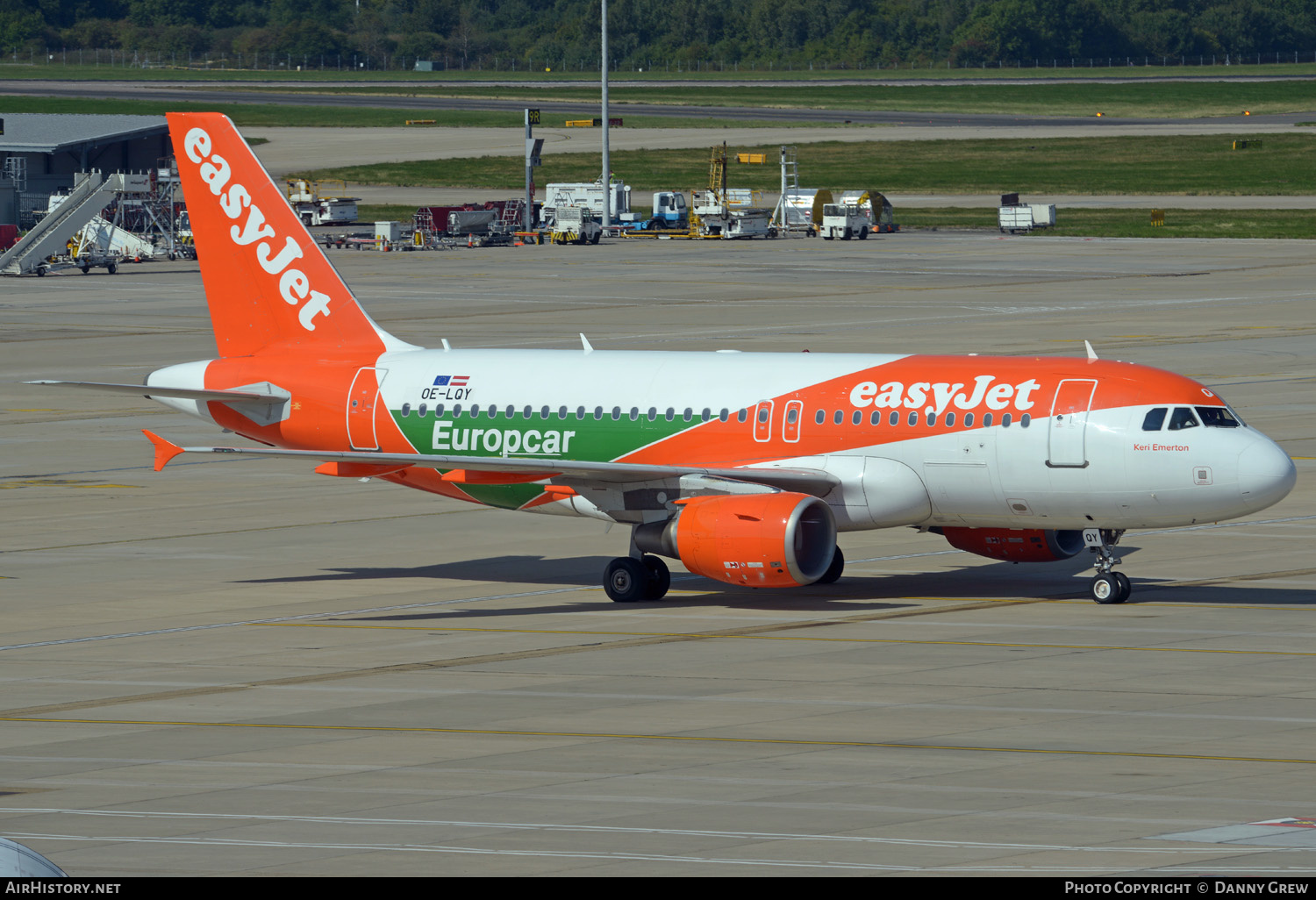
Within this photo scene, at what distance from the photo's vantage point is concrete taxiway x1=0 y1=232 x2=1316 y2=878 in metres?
20.0

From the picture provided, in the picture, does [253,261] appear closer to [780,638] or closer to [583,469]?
[583,469]

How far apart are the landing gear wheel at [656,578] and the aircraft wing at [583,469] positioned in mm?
1584

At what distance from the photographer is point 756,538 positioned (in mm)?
32688

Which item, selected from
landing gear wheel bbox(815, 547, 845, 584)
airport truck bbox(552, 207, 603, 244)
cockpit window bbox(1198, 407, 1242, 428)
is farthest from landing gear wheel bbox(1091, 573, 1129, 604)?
airport truck bbox(552, 207, 603, 244)

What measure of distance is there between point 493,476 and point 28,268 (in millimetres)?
94888

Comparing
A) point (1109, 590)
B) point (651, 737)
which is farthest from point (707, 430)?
point (651, 737)

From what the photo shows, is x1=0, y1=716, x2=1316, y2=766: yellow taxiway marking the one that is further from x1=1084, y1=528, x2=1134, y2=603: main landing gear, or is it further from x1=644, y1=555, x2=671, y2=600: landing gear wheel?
x1=1084, y1=528, x2=1134, y2=603: main landing gear

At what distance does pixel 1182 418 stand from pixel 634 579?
376 inches

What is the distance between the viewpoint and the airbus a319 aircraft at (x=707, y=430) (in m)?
33.0

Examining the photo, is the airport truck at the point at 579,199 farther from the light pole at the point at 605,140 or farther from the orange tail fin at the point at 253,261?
the orange tail fin at the point at 253,261

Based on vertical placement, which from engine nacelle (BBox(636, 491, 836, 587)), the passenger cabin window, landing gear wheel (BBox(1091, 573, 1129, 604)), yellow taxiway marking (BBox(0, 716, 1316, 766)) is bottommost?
landing gear wheel (BBox(1091, 573, 1129, 604))

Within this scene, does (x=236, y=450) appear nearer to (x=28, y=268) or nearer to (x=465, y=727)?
(x=465, y=727)

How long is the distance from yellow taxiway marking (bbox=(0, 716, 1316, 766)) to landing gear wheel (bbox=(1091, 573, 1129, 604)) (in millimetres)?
10530

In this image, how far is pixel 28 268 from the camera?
124 meters
